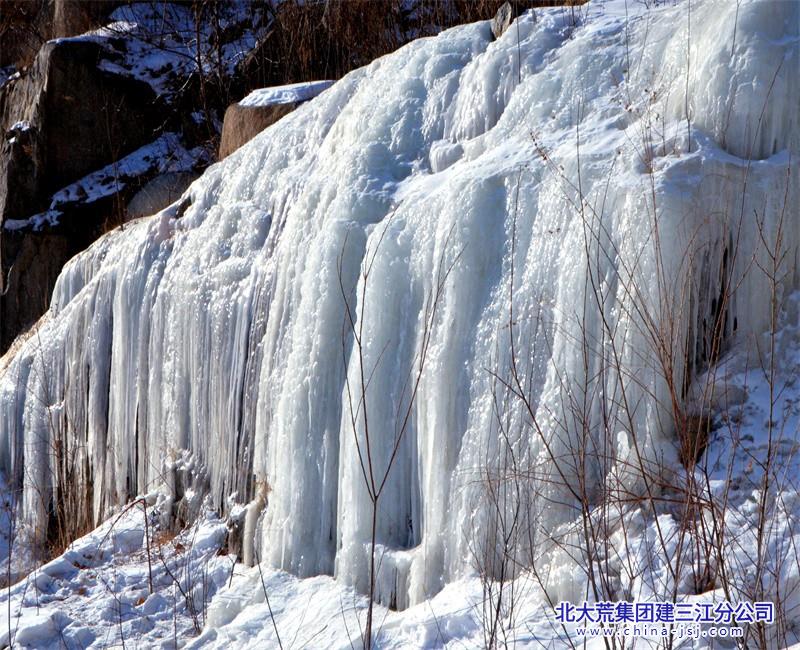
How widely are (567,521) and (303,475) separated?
1538mm

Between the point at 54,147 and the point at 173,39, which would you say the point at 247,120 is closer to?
the point at 54,147

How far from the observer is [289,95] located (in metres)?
7.86

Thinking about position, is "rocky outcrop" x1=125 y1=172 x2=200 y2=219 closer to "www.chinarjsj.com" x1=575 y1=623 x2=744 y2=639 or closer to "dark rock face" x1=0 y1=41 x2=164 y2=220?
"dark rock face" x1=0 y1=41 x2=164 y2=220


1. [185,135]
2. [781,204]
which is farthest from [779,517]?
[185,135]

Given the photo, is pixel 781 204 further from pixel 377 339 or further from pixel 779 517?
pixel 377 339

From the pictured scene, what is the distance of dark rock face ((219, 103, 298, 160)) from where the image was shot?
25.5 feet

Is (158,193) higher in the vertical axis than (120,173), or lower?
lower

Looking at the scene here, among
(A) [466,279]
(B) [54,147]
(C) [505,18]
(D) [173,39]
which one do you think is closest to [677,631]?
(A) [466,279]

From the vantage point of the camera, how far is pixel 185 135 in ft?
36.9

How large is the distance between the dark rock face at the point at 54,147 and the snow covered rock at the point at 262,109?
3.00 m

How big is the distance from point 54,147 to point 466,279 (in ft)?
25.0

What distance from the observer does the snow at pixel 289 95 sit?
7.81m

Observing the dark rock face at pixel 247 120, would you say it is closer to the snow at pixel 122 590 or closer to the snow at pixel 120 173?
the snow at pixel 120 173

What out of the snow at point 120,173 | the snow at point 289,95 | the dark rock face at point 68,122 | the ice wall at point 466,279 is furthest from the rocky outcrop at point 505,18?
the dark rock face at point 68,122
